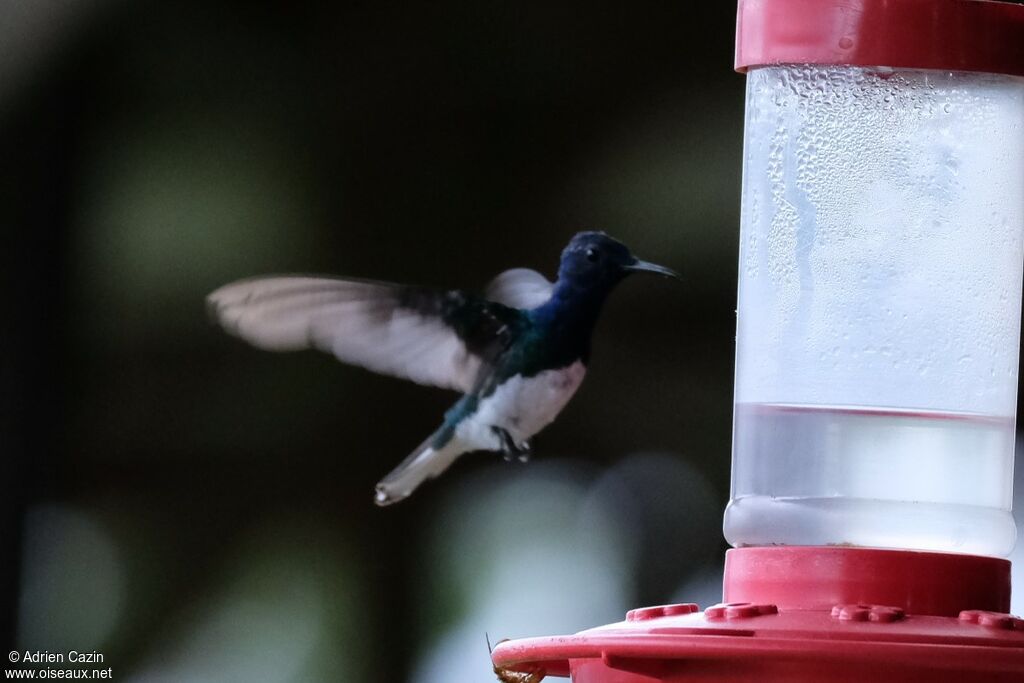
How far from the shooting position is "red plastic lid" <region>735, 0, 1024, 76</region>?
56.0 inches

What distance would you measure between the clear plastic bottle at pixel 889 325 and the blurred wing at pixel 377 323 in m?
1.38

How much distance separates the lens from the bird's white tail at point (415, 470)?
10.9 ft

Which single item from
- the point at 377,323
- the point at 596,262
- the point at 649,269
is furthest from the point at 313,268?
the point at 649,269

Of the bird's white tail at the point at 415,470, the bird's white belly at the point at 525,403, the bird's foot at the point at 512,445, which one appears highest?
the bird's white belly at the point at 525,403

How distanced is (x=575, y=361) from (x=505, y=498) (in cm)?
118

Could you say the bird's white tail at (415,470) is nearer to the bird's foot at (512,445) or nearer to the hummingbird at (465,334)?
the hummingbird at (465,334)

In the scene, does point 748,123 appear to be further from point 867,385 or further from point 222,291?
point 222,291

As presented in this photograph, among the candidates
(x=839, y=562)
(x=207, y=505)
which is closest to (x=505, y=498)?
(x=207, y=505)

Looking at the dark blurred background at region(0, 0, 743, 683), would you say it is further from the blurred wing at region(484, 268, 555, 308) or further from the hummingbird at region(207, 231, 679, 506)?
the hummingbird at region(207, 231, 679, 506)

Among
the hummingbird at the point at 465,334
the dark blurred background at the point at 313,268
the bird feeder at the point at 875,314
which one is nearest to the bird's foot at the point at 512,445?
the hummingbird at the point at 465,334

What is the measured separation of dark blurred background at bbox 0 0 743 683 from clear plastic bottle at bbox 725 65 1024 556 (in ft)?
7.24

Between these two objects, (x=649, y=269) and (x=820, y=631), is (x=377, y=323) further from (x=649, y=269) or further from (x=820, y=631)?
(x=820, y=631)

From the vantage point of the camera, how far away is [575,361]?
3244 mm

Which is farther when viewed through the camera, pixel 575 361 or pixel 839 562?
pixel 575 361
